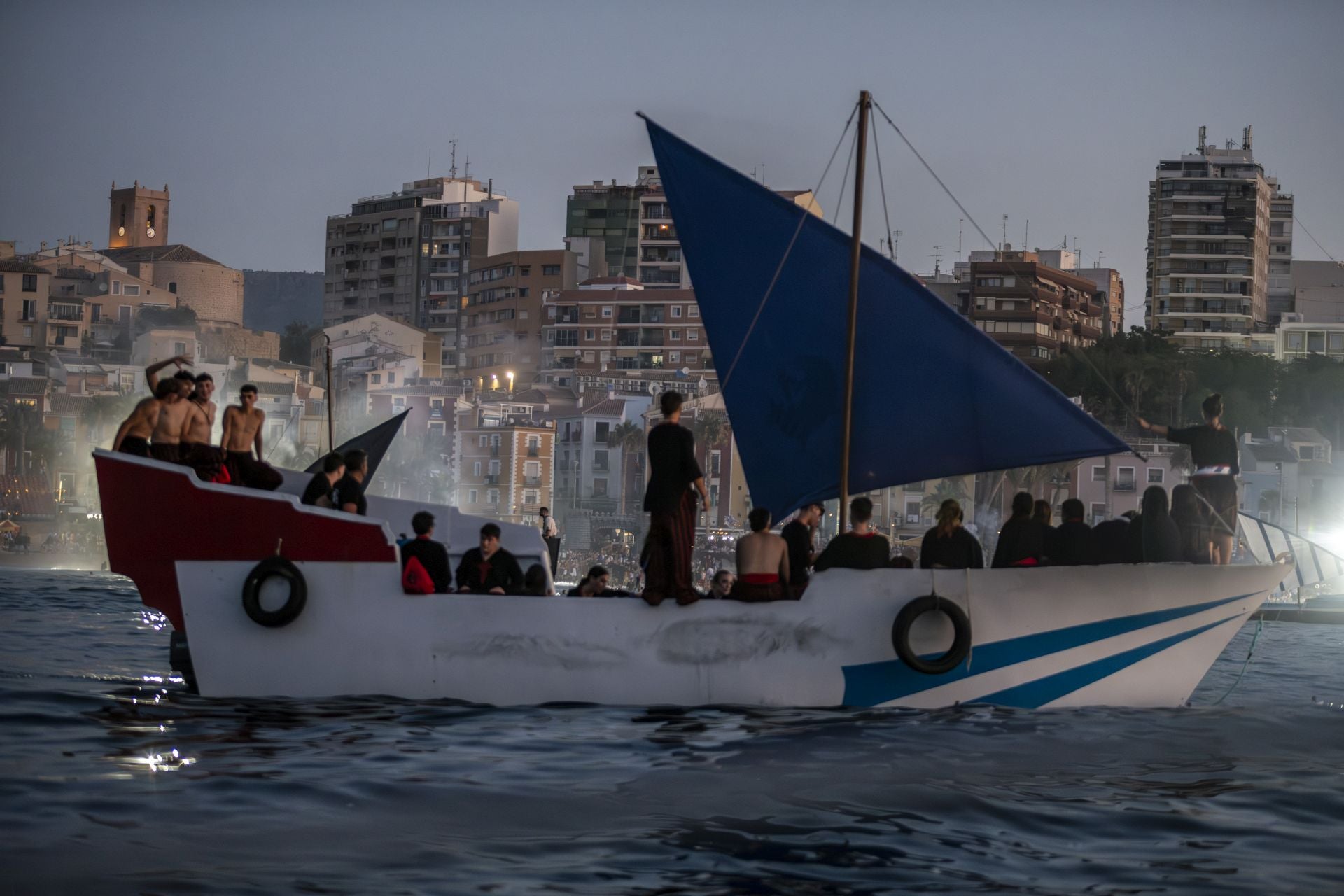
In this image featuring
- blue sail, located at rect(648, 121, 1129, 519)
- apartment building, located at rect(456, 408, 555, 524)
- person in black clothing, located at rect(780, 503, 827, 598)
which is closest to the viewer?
person in black clothing, located at rect(780, 503, 827, 598)

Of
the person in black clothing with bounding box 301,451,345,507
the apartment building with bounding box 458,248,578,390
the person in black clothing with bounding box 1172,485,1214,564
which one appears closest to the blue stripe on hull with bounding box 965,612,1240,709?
the person in black clothing with bounding box 1172,485,1214,564

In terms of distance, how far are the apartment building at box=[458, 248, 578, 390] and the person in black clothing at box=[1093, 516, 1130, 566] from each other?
391ft

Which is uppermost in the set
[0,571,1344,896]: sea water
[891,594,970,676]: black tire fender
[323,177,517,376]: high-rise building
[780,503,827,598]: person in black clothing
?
[323,177,517,376]: high-rise building

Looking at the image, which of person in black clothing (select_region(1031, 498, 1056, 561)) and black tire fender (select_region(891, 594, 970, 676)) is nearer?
black tire fender (select_region(891, 594, 970, 676))

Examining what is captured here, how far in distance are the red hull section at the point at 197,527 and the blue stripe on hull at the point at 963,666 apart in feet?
13.0

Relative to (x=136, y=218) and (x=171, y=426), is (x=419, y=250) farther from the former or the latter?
(x=171, y=426)

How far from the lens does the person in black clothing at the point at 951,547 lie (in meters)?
13.2

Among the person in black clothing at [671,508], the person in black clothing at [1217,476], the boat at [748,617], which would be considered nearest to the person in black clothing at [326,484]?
the boat at [748,617]

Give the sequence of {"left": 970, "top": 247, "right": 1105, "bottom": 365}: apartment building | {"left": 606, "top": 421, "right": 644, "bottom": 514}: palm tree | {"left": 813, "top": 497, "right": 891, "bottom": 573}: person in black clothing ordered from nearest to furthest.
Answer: {"left": 813, "top": 497, "right": 891, "bottom": 573}: person in black clothing
{"left": 606, "top": 421, "right": 644, "bottom": 514}: palm tree
{"left": 970, "top": 247, "right": 1105, "bottom": 365}: apartment building

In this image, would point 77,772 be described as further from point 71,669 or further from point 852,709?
point 71,669

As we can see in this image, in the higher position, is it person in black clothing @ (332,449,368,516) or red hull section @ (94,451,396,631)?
person in black clothing @ (332,449,368,516)

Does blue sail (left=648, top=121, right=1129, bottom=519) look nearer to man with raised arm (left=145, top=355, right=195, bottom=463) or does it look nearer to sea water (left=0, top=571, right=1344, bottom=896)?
sea water (left=0, top=571, right=1344, bottom=896)

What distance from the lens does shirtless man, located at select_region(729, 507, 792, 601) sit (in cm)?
1295

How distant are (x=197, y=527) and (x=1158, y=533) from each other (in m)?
8.08
